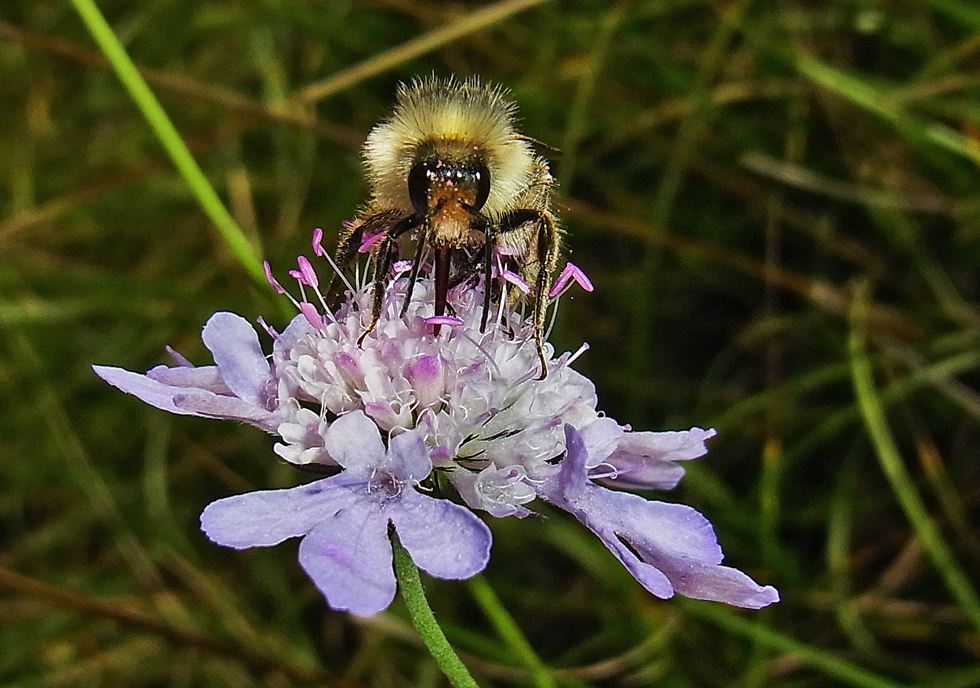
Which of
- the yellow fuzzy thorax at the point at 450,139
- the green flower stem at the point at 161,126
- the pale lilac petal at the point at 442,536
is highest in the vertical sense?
the green flower stem at the point at 161,126

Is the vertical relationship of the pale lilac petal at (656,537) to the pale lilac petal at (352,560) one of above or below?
above

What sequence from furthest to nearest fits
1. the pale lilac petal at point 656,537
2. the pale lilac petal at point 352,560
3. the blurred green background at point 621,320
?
A: the blurred green background at point 621,320 → the pale lilac petal at point 656,537 → the pale lilac petal at point 352,560

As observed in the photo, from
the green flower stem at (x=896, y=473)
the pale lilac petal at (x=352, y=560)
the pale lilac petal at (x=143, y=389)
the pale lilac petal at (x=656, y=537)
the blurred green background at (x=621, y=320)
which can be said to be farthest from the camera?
the blurred green background at (x=621, y=320)

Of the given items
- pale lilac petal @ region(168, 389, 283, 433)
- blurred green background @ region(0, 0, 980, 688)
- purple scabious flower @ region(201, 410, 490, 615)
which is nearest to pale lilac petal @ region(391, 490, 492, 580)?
purple scabious flower @ region(201, 410, 490, 615)

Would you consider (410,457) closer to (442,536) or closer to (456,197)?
(442,536)

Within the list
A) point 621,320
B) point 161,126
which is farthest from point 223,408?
point 621,320

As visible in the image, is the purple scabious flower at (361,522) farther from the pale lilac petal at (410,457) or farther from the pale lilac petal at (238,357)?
the pale lilac petal at (238,357)

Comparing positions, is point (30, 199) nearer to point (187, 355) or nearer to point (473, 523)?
point (187, 355)

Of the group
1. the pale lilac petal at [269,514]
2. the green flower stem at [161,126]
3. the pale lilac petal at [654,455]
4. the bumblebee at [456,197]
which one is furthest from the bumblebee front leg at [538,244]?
the green flower stem at [161,126]
